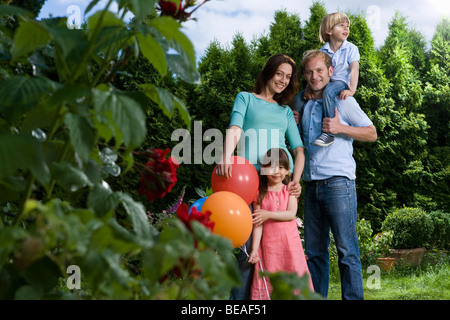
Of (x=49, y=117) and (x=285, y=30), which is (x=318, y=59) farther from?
(x=285, y=30)

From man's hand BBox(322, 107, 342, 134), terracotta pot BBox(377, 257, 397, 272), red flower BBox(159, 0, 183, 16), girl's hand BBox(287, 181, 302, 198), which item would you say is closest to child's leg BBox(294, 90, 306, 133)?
man's hand BBox(322, 107, 342, 134)

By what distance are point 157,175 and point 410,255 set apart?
16.6 feet

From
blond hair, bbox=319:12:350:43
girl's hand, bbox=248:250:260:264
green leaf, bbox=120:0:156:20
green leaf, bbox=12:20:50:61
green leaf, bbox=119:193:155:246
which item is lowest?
girl's hand, bbox=248:250:260:264

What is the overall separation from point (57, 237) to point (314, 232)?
7.57 ft

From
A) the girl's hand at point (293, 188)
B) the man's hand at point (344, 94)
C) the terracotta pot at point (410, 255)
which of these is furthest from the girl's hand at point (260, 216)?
the terracotta pot at point (410, 255)

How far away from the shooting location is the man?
2686 mm

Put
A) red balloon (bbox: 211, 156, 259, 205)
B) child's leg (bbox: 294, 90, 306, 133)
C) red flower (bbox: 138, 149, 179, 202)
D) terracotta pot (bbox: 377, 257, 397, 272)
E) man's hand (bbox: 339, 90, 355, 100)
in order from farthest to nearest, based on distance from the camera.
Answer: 1. terracotta pot (bbox: 377, 257, 397, 272)
2. child's leg (bbox: 294, 90, 306, 133)
3. man's hand (bbox: 339, 90, 355, 100)
4. red balloon (bbox: 211, 156, 259, 205)
5. red flower (bbox: 138, 149, 179, 202)

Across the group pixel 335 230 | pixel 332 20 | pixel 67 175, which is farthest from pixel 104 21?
pixel 332 20

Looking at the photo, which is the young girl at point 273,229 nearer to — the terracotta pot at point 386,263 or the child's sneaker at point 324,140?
the child's sneaker at point 324,140

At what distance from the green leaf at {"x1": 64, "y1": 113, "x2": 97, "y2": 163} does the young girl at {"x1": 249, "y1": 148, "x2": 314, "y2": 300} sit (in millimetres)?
1882

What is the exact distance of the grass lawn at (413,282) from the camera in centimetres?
418

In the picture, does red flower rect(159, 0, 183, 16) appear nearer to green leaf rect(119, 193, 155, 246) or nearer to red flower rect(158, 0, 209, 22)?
red flower rect(158, 0, 209, 22)

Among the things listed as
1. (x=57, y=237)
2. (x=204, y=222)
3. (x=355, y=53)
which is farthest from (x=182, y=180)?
(x=57, y=237)
